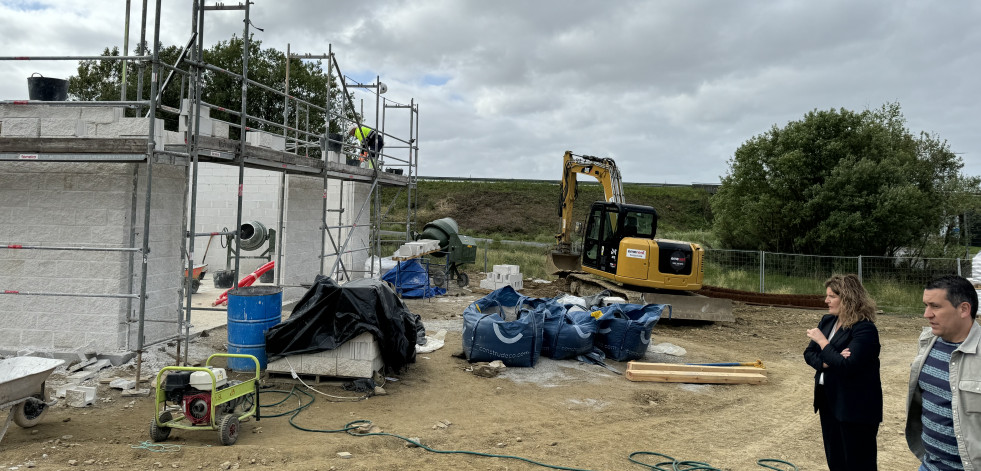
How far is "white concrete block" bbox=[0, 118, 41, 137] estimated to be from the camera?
8766mm

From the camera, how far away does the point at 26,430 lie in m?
6.28

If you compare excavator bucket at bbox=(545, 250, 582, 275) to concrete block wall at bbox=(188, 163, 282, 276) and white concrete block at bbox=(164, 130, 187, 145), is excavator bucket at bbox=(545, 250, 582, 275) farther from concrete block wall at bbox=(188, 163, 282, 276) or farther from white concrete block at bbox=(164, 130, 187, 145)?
white concrete block at bbox=(164, 130, 187, 145)

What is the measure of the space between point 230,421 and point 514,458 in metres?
2.55

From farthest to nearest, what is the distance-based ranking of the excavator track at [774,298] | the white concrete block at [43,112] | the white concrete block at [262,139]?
the excavator track at [774,298] < the white concrete block at [262,139] < the white concrete block at [43,112]

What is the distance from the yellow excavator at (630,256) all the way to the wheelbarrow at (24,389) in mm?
10920

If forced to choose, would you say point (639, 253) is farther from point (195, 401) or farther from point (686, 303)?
point (195, 401)

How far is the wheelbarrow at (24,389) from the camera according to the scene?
5.82 m

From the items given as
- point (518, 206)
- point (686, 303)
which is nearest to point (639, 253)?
point (686, 303)

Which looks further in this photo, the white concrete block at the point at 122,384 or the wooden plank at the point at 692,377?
the wooden plank at the point at 692,377

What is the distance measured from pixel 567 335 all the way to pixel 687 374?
1774mm

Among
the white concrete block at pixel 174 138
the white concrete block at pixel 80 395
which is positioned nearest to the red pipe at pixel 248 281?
the white concrete block at pixel 174 138

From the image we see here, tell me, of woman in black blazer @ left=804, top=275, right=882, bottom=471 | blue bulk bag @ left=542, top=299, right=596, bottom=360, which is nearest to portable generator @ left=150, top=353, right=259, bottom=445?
woman in black blazer @ left=804, top=275, right=882, bottom=471

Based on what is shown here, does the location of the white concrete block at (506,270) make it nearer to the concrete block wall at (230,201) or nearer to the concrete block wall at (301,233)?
the concrete block wall at (301,233)

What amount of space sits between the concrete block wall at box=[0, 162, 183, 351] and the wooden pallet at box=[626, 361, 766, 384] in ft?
22.4
